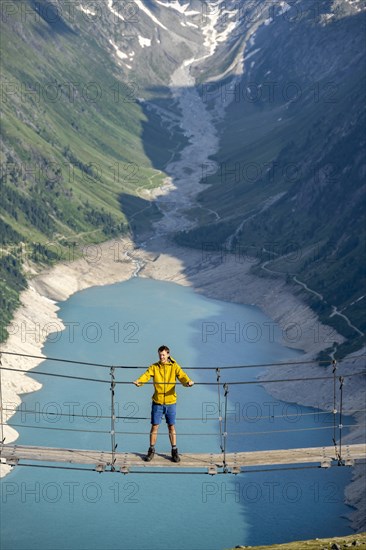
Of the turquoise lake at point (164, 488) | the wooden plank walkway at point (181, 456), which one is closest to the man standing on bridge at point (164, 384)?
the wooden plank walkway at point (181, 456)

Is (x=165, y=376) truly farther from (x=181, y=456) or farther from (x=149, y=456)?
(x=181, y=456)

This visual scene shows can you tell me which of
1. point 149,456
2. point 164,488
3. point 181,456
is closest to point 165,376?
point 149,456

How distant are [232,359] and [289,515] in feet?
206

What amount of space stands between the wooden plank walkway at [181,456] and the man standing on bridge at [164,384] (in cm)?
69

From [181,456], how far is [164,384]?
3811mm

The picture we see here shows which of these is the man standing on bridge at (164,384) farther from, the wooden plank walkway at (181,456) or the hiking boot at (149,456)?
the wooden plank walkway at (181,456)

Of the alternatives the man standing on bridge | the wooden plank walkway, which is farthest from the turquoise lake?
the man standing on bridge

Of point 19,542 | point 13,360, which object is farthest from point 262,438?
point 13,360

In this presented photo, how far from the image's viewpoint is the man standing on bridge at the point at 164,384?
163 feet

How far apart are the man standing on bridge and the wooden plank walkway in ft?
2.26

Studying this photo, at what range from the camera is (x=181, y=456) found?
5238 cm

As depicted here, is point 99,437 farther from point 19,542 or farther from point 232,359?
point 232,359

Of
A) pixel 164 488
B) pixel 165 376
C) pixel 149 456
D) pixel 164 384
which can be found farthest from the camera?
pixel 164 488

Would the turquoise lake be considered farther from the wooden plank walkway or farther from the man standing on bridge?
the man standing on bridge
